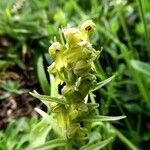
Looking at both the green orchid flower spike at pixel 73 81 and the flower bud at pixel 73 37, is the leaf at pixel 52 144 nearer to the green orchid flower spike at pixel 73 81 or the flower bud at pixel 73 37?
the green orchid flower spike at pixel 73 81

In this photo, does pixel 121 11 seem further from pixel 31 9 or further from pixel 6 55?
pixel 6 55

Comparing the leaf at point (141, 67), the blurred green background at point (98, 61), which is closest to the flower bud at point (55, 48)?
the blurred green background at point (98, 61)

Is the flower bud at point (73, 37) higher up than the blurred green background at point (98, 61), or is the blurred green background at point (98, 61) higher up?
the blurred green background at point (98, 61)

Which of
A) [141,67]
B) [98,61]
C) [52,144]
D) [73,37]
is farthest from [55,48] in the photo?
[141,67]

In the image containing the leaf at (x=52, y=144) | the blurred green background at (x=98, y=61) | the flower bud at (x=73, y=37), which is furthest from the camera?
the blurred green background at (x=98, y=61)

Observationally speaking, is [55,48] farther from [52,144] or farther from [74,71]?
[52,144]

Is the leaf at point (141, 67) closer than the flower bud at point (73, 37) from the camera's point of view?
No
